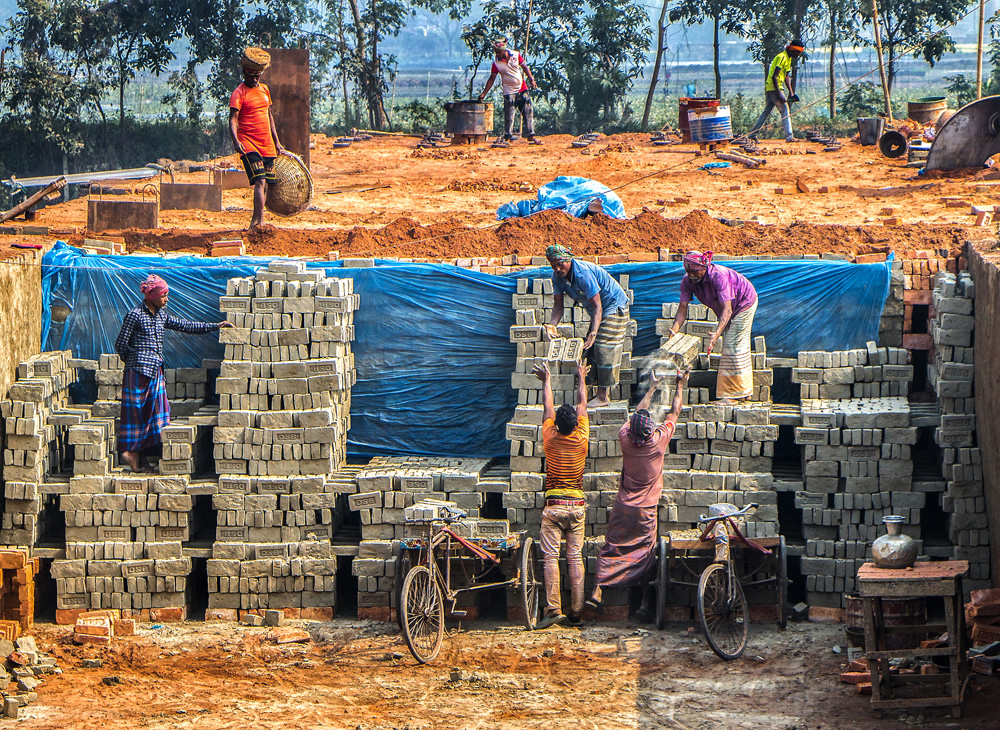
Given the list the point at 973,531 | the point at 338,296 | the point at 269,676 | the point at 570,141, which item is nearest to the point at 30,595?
the point at 269,676

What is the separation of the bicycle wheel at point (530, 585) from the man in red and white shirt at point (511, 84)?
42.0 ft

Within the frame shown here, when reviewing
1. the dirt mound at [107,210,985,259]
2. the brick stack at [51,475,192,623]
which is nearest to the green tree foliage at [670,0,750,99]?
the dirt mound at [107,210,985,259]

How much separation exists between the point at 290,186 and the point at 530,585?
5.97m

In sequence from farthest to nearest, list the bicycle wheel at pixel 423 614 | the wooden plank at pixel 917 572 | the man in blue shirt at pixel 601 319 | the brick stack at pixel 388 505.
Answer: the man in blue shirt at pixel 601 319, the brick stack at pixel 388 505, the bicycle wheel at pixel 423 614, the wooden plank at pixel 917 572

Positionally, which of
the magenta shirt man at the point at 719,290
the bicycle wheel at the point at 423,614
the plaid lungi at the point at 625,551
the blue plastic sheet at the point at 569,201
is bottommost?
the bicycle wheel at the point at 423,614

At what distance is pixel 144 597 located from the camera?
1054cm

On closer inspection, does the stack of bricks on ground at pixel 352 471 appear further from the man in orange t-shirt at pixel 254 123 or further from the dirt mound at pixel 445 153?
the dirt mound at pixel 445 153

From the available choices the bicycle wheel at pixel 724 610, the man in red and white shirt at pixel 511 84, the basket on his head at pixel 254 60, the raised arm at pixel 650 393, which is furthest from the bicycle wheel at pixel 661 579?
the man in red and white shirt at pixel 511 84

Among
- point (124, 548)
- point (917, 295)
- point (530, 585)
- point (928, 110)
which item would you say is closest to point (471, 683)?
point (530, 585)

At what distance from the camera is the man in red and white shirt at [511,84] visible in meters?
21.6

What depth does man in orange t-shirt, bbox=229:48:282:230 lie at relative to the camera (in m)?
12.5

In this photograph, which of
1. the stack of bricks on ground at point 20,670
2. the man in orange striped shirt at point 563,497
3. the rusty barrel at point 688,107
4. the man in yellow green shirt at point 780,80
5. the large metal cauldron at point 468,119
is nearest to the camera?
the stack of bricks on ground at point 20,670

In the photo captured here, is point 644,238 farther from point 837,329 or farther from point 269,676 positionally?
point 269,676

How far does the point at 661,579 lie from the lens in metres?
9.74
